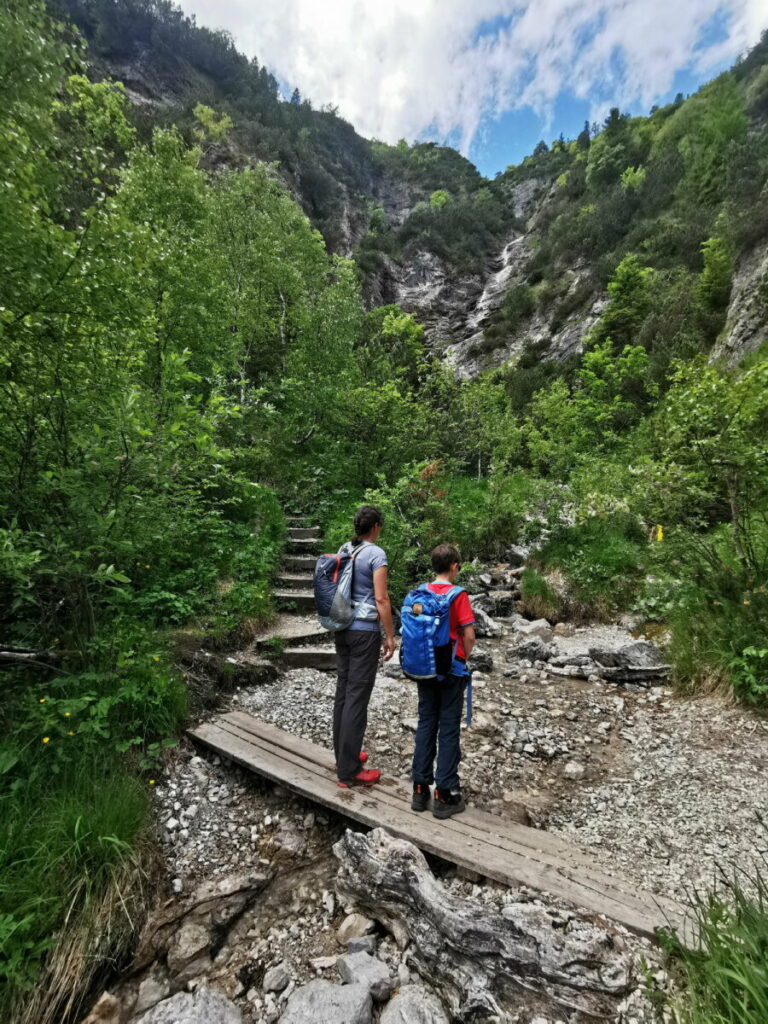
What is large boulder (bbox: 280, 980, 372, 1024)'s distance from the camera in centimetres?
209

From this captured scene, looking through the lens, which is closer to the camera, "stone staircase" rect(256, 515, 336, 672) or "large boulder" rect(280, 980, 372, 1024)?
"large boulder" rect(280, 980, 372, 1024)

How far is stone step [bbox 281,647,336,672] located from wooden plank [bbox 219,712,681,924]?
182 cm

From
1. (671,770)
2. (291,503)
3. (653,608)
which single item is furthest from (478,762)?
(291,503)

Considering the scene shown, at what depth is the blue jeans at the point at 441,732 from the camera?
3234 millimetres

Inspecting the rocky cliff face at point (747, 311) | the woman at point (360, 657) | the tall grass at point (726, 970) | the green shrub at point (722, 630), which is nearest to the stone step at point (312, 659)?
the woman at point (360, 657)

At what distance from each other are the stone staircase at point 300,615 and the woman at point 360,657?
8.74 feet

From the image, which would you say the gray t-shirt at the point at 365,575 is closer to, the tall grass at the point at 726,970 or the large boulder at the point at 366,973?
the large boulder at the point at 366,973

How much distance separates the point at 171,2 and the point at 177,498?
74.3m

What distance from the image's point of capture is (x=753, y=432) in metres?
5.75

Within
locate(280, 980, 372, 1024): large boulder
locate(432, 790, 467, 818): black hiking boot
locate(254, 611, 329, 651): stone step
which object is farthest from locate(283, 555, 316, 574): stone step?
locate(280, 980, 372, 1024): large boulder

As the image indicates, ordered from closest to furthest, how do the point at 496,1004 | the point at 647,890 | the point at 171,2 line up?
the point at 496,1004 → the point at 647,890 → the point at 171,2

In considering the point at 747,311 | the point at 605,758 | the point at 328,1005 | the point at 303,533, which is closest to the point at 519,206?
the point at 747,311

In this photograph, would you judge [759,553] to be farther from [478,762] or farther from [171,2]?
[171,2]

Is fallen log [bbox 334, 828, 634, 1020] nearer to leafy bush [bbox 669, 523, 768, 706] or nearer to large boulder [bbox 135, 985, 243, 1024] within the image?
large boulder [bbox 135, 985, 243, 1024]
